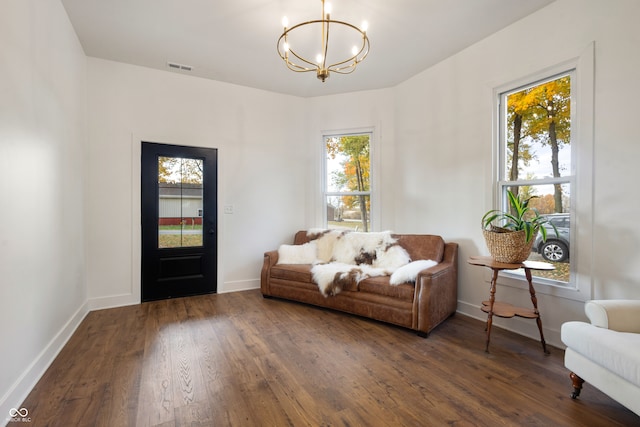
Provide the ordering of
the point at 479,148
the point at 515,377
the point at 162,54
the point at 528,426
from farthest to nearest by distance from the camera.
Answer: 1. the point at 162,54
2. the point at 479,148
3. the point at 515,377
4. the point at 528,426

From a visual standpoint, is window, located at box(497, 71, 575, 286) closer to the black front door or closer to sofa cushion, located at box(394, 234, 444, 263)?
sofa cushion, located at box(394, 234, 444, 263)

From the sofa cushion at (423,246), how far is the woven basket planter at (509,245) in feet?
2.57

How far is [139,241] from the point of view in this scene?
357cm

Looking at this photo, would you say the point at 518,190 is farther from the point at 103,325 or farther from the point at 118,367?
the point at 103,325

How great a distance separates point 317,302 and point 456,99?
2.85m

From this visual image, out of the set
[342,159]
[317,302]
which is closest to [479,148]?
[342,159]

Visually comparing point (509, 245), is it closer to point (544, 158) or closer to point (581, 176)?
point (581, 176)

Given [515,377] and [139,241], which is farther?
[139,241]

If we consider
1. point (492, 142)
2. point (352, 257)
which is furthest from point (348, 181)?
point (492, 142)

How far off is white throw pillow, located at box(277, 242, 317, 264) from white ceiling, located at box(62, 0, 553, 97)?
2316 millimetres

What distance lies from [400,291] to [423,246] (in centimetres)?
79

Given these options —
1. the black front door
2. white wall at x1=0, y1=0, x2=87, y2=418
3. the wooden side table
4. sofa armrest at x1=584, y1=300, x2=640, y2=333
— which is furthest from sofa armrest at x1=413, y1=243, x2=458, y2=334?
white wall at x1=0, y1=0, x2=87, y2=418

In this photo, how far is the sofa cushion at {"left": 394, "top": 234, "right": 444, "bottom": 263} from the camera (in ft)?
10.6

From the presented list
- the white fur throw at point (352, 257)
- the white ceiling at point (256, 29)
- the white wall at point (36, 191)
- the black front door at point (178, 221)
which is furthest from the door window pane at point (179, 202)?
the white fur throw at point (352, 257)
